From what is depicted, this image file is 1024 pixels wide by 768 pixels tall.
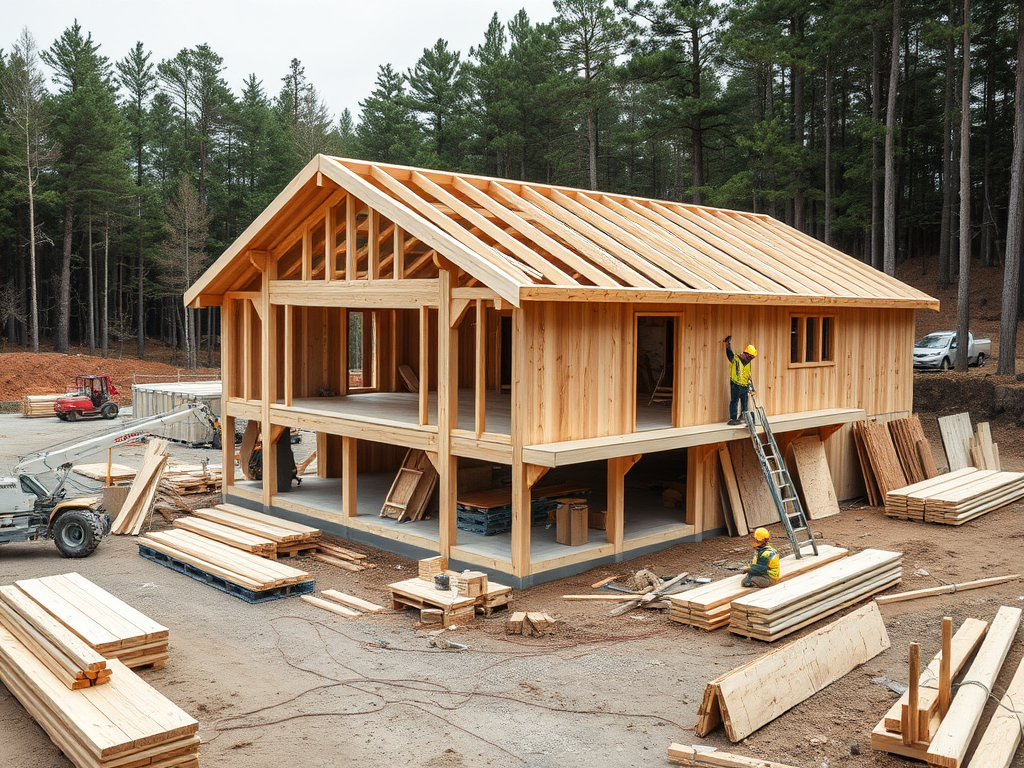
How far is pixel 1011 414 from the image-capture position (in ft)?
87.0

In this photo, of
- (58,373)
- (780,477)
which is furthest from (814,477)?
(58,373)

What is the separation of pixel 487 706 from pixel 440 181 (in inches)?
398

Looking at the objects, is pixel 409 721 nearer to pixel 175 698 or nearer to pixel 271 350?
pixel 175 698

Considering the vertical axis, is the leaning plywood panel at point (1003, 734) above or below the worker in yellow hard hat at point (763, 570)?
below

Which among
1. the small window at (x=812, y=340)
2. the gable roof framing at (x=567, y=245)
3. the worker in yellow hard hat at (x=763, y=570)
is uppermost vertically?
the gable roof framing at (x=567, y=245)

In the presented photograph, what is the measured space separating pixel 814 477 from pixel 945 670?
10871 mm

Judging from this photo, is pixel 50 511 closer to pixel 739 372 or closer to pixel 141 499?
pixel 141 499

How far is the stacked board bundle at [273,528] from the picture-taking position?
15500 millimetres

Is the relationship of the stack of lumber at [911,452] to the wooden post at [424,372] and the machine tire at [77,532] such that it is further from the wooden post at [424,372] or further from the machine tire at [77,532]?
the machine tire at [77,532]

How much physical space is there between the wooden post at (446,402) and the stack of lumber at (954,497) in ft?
33.5

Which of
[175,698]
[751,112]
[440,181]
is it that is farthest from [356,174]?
[751,112]

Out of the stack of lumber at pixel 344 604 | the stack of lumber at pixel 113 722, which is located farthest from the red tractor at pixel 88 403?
the stack of lumber at pixel 113 722

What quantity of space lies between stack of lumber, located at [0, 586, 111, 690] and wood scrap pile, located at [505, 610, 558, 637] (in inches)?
199

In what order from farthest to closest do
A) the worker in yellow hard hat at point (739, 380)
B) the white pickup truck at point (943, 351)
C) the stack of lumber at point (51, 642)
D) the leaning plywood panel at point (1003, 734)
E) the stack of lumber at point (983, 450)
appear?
the white pickup truck at point (943, 351)
the stack of lumber at point (983, 450)
the worker in yellow hard hat at point (739, 380)
the stack of lumber at point (51, 642)
the leaning plywood panel at point (1003, 734)
